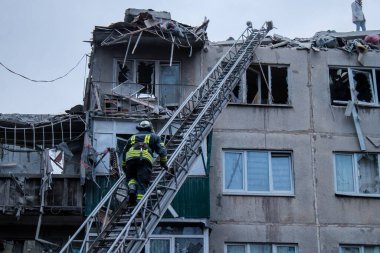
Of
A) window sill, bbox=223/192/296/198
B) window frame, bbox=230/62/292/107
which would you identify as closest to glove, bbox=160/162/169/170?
window sill, bbox=223/192/296/198

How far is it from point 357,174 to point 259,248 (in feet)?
13.0

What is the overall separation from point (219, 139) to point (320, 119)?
335 cm

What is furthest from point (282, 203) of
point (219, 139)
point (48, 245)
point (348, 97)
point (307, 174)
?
point (48, 245)

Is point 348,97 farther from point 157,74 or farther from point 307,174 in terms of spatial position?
point 157,74

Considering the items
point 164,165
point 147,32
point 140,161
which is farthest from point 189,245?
point 147,32

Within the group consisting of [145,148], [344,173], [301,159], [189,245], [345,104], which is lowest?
[189,245]

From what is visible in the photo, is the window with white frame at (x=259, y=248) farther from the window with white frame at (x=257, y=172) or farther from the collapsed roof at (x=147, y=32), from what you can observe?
the collapsed roof at (x=147, y=32)

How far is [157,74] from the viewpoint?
21.9 metres

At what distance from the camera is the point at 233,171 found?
67.7ft

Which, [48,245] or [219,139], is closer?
[48,245]

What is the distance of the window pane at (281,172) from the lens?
20.7m

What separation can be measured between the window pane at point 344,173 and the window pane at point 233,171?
3030 millimetres

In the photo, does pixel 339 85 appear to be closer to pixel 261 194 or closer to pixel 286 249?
pixel 261 194

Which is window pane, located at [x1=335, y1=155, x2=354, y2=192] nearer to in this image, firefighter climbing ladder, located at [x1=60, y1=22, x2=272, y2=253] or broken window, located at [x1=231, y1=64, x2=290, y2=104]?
broken window, located at [x1=231, y1=64, x2=290, y2=104]
